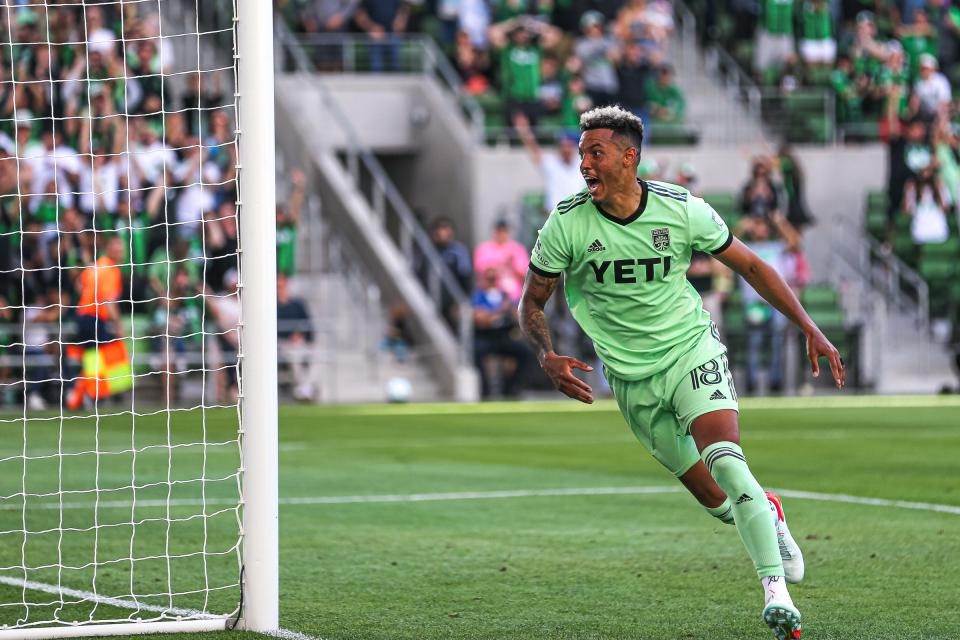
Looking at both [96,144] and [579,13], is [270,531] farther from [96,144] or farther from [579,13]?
[579,13]

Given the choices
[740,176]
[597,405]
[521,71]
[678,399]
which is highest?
[521,71]

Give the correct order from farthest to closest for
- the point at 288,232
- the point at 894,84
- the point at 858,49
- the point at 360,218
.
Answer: the point at 858,49 → the point at 894,84 → the point at 360,218 → the point at 288,232

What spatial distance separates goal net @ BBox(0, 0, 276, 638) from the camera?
28.2 feet

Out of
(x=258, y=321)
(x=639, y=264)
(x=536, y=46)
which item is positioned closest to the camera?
(x=258, y=321)

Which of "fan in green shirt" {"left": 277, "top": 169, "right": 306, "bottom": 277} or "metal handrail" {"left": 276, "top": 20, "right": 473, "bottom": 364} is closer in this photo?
"fan in green shirt" {"left": 277, "top": 169, "right": 306, "bottom": 277}

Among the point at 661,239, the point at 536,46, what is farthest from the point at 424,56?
the point at 661,239

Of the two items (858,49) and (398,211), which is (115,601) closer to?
(398,211)

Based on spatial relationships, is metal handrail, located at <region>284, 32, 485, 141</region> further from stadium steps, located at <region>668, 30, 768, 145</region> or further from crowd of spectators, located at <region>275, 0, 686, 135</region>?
stadium steps, located at <region>668, 30, 768, 145</region>

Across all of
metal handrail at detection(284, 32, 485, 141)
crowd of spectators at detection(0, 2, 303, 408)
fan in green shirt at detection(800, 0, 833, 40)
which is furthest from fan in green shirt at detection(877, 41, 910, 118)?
crowd of spectators at detection(0, 2, 303, 408)

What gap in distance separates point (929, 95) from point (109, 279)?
49.2 ft

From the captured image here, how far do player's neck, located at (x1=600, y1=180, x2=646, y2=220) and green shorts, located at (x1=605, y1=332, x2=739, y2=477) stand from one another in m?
0.62

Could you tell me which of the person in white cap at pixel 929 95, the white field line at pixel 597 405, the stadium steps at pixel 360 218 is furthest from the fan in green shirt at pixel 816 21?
the white field line at pixel 597 405

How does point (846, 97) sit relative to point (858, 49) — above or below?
below

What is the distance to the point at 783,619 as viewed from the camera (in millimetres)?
6531
